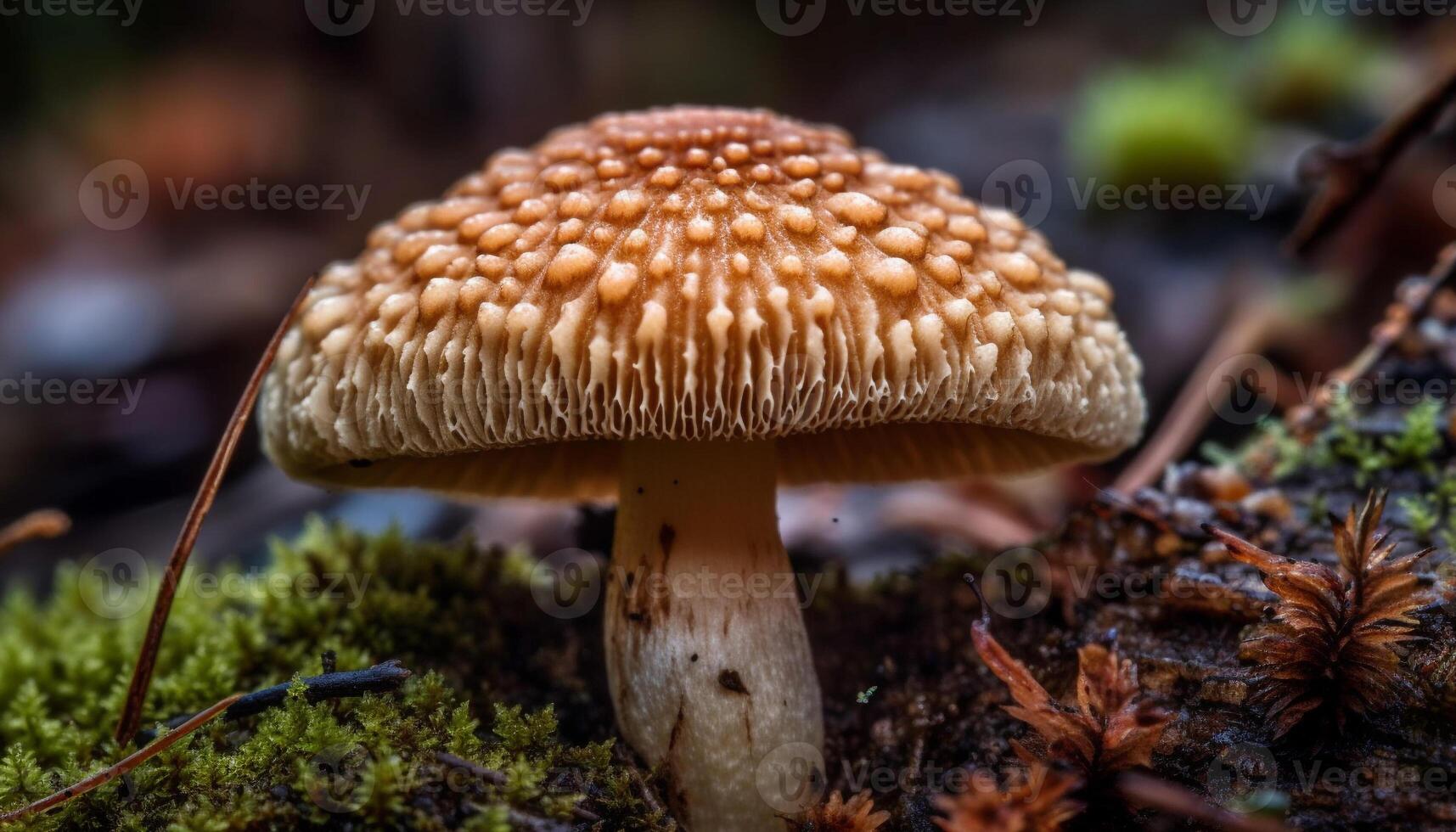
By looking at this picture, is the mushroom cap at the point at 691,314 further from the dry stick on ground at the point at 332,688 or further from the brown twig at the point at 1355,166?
the brown twig at the point at 1355,166

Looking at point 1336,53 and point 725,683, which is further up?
point 1336,53

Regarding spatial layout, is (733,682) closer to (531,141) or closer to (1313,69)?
(1313,69)

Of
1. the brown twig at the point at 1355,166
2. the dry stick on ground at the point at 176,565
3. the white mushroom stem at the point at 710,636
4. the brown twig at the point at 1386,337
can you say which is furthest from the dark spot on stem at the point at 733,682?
the brown twig at the point at 1355,166

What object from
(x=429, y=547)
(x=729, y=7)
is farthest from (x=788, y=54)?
(x=429, y=547)


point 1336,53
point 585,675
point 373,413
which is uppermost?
point 1336,53

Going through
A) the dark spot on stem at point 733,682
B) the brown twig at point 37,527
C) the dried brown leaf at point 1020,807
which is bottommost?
the dried brown leaf at point 1020,807

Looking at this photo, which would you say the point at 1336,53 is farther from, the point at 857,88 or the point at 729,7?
the point at 729,7
